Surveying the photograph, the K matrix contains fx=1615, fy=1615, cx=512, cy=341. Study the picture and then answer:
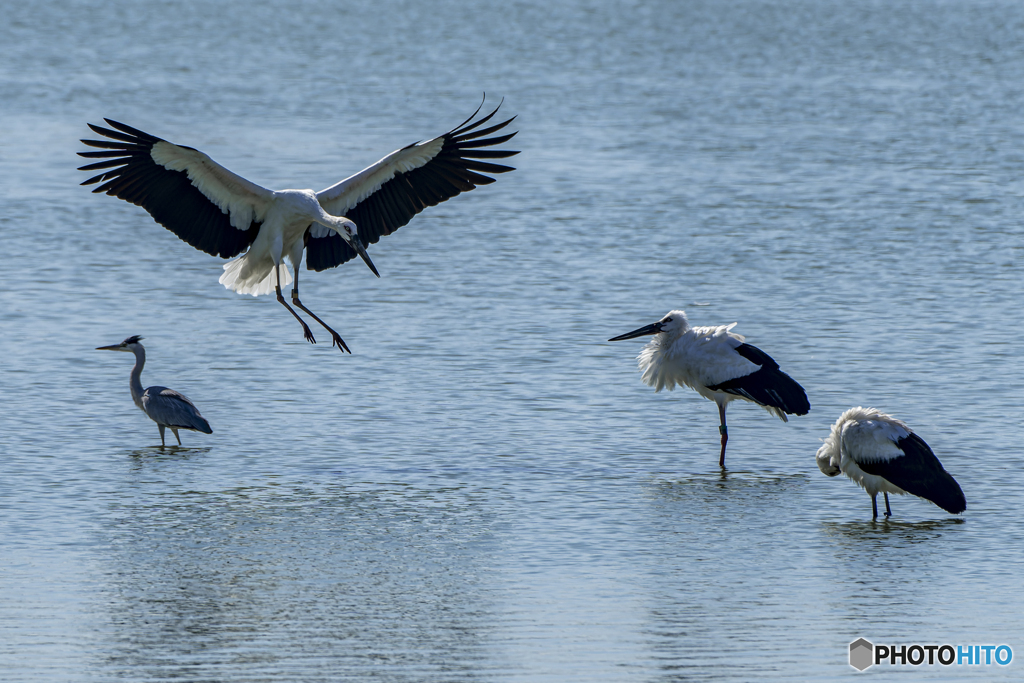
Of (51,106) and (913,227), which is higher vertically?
(51,106)

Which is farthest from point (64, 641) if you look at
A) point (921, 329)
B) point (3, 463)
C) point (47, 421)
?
point (921, 329)

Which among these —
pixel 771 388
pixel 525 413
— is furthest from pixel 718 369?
pixel 525 413

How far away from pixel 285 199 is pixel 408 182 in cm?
101

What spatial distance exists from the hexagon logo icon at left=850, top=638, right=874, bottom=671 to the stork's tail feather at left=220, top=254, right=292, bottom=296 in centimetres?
682

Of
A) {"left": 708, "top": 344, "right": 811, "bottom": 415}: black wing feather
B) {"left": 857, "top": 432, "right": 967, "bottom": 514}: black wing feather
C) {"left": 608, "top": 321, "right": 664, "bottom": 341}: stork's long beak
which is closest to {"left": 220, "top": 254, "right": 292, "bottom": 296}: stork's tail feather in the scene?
{"left": 608, "top": 321, "right": 664, "bottom": 341}: stork's long beak

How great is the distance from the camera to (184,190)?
12.2 meters

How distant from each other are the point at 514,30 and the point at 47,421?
127 feet

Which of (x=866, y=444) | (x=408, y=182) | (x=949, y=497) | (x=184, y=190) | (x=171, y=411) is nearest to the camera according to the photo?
(x=949, y=497)

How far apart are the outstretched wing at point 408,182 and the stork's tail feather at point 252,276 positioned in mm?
795

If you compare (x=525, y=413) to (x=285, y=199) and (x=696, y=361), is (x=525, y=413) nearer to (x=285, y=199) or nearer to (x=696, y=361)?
(x=696, y=361)

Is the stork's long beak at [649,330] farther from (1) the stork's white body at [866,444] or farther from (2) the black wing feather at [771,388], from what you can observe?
(1) the stork's white body at [866,444]

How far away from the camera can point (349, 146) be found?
2502cm

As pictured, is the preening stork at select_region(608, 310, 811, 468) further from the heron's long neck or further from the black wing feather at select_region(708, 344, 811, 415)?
the heron's long neck

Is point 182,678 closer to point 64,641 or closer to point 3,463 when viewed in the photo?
point 64,641
